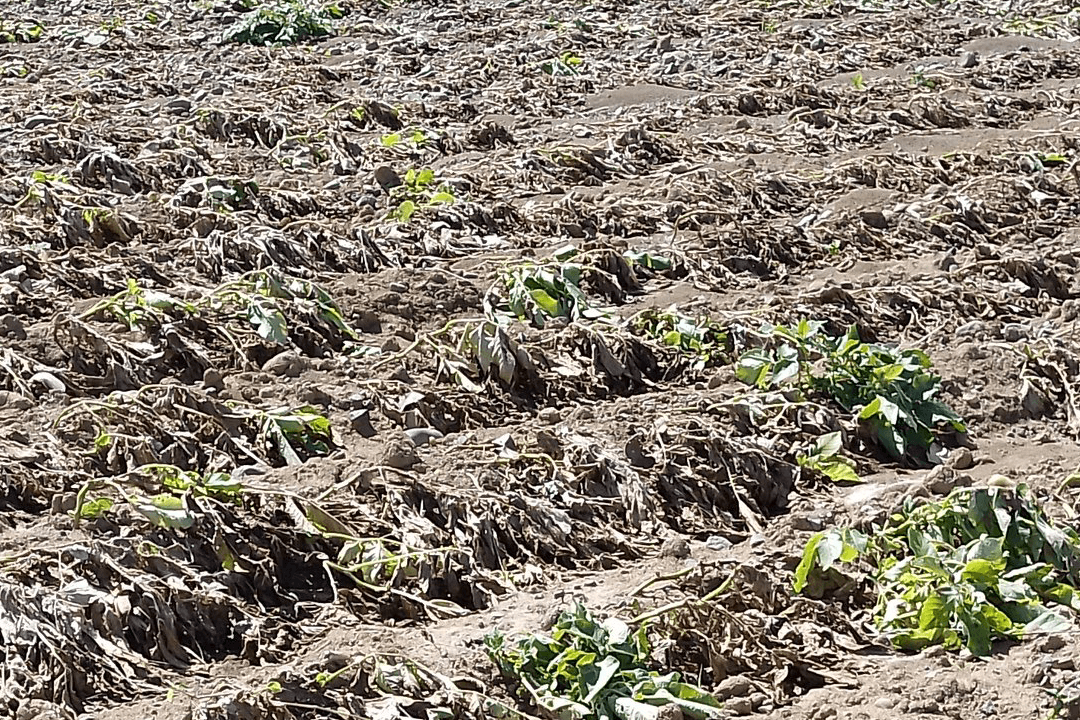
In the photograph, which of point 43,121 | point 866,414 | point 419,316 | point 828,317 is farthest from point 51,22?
point 866,414

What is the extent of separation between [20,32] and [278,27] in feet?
5.68

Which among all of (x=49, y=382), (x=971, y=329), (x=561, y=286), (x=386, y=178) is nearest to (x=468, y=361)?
(x=561, y=286)

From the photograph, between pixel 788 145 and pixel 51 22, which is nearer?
pixel 788 145

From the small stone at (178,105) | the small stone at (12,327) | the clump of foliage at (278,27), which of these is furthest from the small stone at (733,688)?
the clump of foliage at (278,27)

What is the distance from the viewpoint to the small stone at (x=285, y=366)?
453cm

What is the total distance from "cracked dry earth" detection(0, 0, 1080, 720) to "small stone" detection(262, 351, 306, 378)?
1 cm

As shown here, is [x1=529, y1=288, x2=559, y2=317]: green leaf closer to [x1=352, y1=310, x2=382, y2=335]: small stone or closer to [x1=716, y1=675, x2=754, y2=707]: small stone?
[x1=352, y1=310, x2=382, y2=335]: small stone

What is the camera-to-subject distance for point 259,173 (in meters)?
6.50

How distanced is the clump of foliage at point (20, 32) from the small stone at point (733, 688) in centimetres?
798

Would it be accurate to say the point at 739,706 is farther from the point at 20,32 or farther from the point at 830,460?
the point at 20,32

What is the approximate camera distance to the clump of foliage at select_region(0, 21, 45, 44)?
377 inches

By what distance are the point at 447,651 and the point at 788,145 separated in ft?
14.6

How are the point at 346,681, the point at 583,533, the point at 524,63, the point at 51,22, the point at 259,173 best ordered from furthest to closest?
the point at 51,22 → the point at 524,63 → the point at 259,173 → the point at 583,533 → the point at 346,681

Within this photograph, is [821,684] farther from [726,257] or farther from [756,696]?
[726,257]
